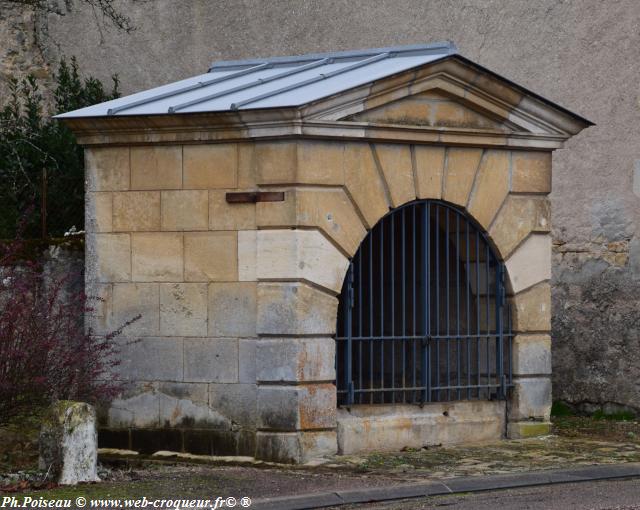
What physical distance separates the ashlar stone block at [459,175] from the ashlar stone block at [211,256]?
5.43 ft

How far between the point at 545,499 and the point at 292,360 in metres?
2.11

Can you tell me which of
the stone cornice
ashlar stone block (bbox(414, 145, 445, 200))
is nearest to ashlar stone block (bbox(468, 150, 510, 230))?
the stone cornice

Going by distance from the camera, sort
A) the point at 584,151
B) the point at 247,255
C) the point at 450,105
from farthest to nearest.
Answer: the point at 584,151 < the point at 450,105 < the point at 247,255

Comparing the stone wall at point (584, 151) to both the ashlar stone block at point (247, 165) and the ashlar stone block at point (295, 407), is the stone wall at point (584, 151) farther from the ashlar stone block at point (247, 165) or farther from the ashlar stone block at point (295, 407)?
the ashlar stone block at point (247, 165)

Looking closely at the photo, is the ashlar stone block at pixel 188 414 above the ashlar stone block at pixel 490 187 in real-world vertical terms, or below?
below

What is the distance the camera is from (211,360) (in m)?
9.59

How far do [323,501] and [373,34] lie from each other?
7.29 meters

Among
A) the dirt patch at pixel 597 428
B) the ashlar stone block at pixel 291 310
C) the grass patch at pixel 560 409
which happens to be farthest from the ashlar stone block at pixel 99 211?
the grass patch at pixel 560 409

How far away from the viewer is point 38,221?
1345 centimetres

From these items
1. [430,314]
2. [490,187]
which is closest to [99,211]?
[430,314]

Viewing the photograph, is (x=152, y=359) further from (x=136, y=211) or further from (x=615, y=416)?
(x=615, y=416)

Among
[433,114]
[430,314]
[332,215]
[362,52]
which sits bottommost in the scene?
[430,314]

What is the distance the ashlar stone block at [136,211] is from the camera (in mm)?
9844

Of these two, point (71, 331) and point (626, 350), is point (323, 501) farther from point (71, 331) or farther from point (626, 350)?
point (626, 350)
